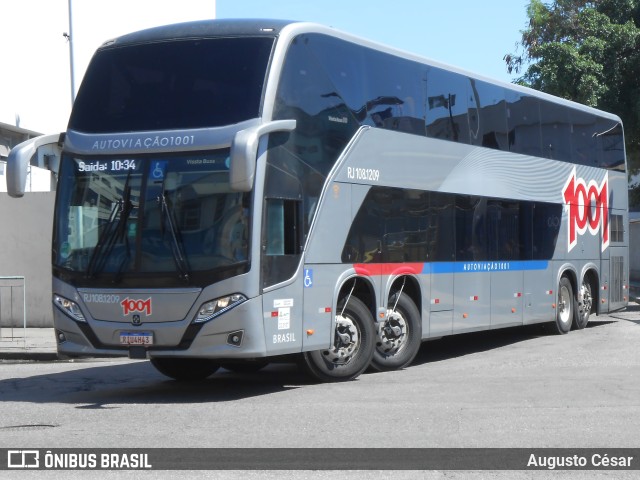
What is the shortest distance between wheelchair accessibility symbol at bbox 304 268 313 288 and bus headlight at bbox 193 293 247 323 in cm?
115

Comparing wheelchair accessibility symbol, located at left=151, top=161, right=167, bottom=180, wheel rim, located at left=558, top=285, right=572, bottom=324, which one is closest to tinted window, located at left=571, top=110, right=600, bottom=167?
wheel rim, located at left=558, top=285, right=572, bottom=324

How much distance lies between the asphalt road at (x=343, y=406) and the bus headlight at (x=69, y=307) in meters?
0.93

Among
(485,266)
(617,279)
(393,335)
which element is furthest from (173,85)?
(617,279)

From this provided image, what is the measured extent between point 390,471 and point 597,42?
26051 millimetres

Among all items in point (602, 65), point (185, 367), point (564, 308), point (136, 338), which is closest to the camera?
point (136, 338)

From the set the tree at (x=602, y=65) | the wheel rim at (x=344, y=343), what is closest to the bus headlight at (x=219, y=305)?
the wheel rim at (x=344, y=343)

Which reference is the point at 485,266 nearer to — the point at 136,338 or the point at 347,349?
the point at 347,349

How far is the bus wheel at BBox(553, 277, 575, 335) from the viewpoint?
812 inches

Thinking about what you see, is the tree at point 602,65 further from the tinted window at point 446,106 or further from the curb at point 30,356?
the curb at point 30,356

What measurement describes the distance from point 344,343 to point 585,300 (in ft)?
31.7

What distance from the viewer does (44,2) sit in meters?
30.6

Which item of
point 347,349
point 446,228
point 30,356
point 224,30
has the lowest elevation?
point 30,356

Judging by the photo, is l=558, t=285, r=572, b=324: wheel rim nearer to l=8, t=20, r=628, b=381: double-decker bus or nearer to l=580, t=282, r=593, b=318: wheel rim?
l=580, t=282, r=593, b=318: wheel rim

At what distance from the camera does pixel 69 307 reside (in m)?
12.4
